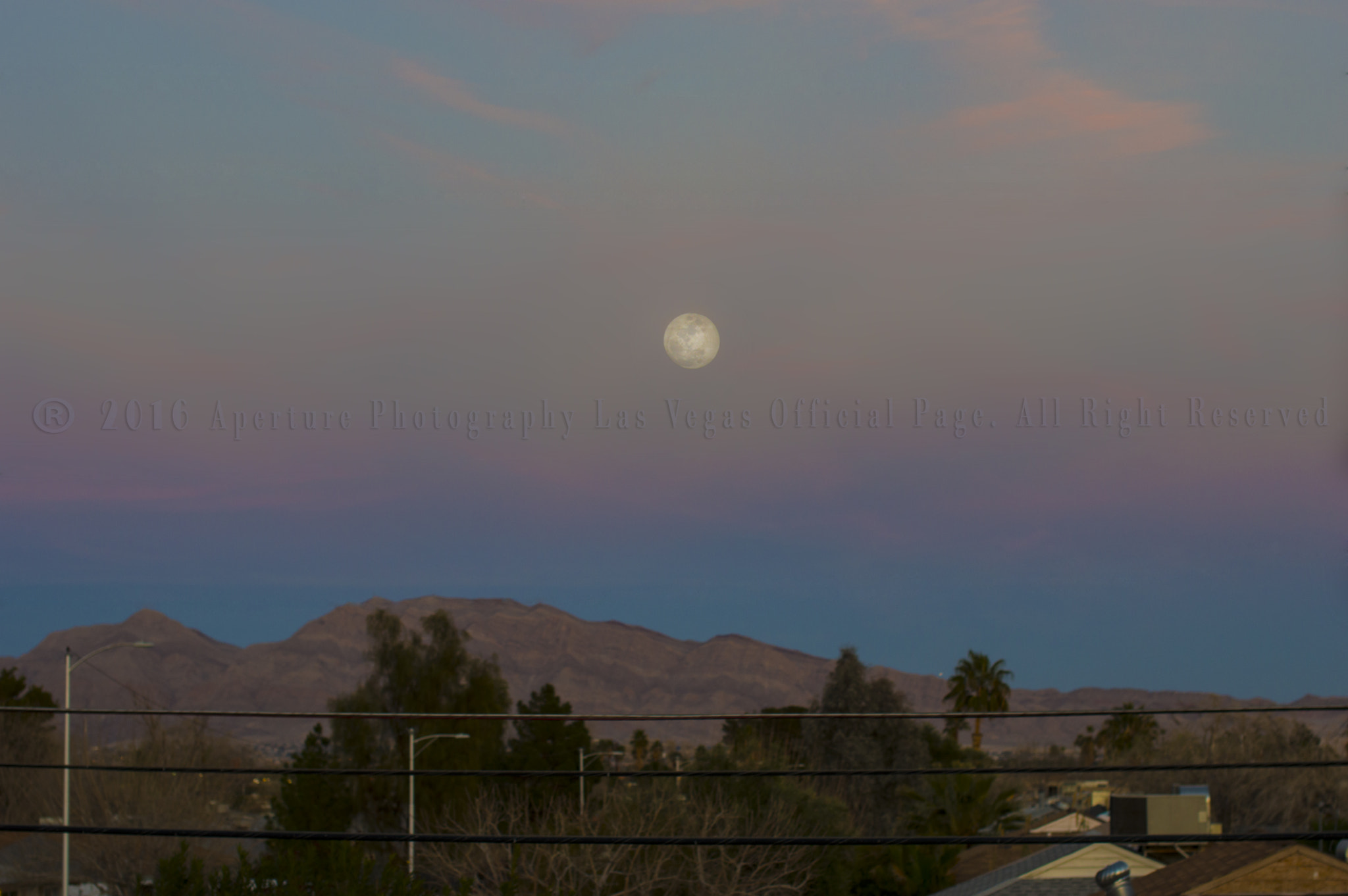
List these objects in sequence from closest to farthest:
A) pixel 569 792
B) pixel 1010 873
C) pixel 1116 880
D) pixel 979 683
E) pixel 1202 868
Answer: pixel 1116 880
pixel 1202 868
pixel 1010 873
pixel 569 792
pixel 979 683

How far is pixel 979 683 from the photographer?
83062 millimetres

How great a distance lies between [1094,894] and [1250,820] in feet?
119

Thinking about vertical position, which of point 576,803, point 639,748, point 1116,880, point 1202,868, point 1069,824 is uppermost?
point 1116,880

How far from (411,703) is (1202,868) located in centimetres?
5410

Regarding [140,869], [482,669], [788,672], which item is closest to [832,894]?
[140,869]

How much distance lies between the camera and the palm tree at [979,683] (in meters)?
82.4

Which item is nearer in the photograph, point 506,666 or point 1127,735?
point 1127,735

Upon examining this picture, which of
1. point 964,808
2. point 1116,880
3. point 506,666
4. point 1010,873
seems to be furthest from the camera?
point 506,666

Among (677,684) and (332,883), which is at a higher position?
(332,883)

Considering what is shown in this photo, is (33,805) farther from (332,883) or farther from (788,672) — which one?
(788,672)

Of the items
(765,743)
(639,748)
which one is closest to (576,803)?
(765,743)

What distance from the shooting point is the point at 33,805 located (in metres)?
58.7

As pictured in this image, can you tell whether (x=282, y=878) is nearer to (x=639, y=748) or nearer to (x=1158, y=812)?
(x=1158, y=812)

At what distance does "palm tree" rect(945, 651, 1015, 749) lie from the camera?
8238 cm
